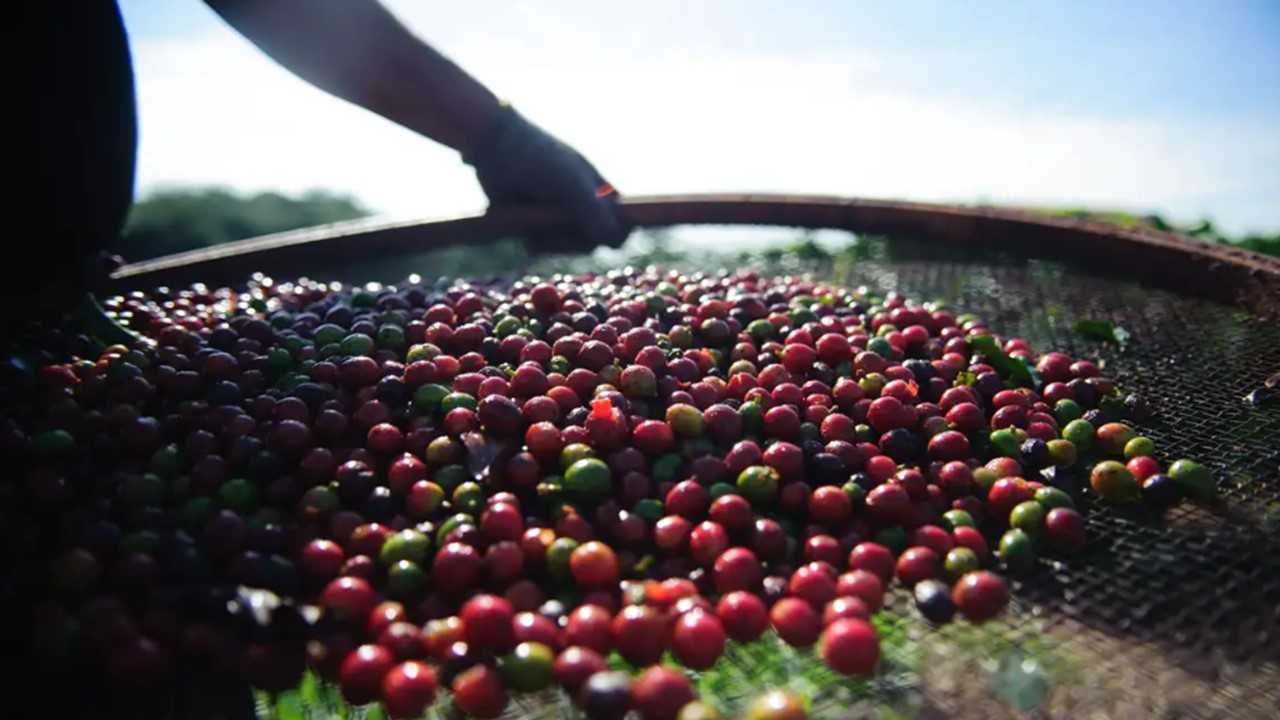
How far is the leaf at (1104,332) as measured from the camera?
10.4ft

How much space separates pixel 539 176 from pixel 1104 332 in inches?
93.2

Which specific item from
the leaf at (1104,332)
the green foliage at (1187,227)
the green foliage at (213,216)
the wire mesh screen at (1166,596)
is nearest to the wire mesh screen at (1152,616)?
the wire mesh screen at (1166,596)

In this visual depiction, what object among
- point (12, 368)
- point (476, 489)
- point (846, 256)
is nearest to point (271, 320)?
point (12, 368)

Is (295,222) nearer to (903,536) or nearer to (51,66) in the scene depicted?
(51,66)

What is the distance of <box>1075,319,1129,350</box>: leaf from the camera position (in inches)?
124

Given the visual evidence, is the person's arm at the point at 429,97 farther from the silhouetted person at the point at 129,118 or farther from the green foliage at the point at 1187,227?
the green foliage at the point at 1187,227

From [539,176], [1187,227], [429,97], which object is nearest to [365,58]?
[429,97]

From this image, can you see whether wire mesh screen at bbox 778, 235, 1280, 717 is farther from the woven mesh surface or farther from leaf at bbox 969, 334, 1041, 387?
leaf at bbox 969, 334, 1041, 387

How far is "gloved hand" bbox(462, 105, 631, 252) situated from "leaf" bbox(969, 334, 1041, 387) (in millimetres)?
1701

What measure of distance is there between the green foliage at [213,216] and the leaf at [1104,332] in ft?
21.4

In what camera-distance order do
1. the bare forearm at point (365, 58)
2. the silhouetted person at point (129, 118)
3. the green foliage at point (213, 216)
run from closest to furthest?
the silhouetted person at point (129, 118) → the bare forearm at point (365, 58) → the green foliage at point (213, 216)

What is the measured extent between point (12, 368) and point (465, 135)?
6.36 feet

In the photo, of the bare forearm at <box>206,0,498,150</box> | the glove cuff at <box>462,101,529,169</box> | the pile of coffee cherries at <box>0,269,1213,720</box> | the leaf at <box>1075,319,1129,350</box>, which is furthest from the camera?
the glove cuff at <box>462,101,529,169</box>

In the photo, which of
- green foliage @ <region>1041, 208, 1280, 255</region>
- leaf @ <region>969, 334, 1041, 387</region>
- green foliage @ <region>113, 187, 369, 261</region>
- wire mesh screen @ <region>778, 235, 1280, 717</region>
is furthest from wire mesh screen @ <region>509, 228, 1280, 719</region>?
green foliage @ <region>113, 187, 369, 261</region>
